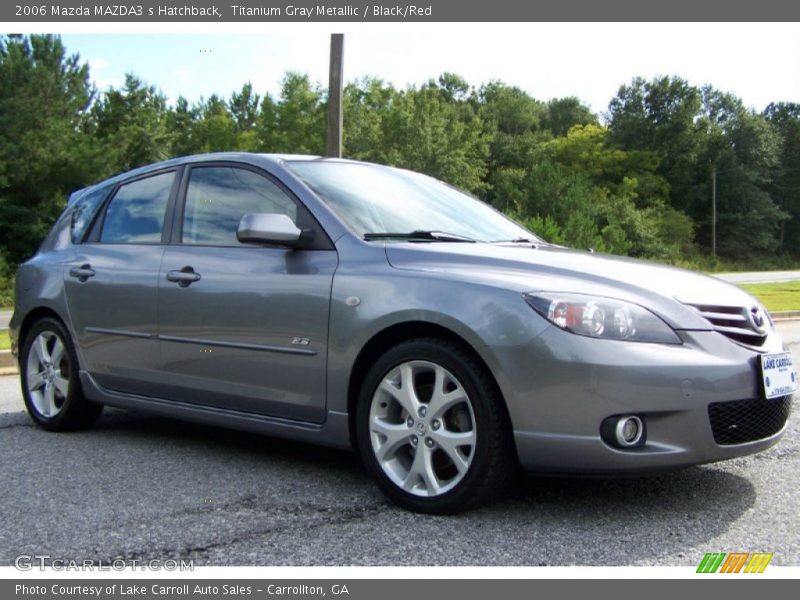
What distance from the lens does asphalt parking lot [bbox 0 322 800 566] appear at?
10.6 feet

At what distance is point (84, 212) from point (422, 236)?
2.66 m

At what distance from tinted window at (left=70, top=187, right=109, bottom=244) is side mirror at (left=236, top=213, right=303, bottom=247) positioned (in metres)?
1.99

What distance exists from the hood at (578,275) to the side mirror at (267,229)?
1.57ft

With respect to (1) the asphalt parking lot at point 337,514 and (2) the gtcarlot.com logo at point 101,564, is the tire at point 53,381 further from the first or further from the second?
(2) the gtcarlot.com logo at point 101,564

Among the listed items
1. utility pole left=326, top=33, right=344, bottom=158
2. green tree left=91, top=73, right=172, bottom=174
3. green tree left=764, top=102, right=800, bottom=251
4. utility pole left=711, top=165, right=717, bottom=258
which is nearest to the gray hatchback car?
utility pole left=326, top=33, right=344, bottom=158

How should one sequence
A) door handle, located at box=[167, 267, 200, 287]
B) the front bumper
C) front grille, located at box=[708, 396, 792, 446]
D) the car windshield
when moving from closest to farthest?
the front bumper
front grille, located at box=[708, 396, 792, 446]
the car windshield
door handle, located at box=[167, 267, 200, 287]

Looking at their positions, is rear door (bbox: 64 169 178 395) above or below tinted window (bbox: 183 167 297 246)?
below

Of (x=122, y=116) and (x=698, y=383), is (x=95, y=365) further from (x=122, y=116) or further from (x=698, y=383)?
(x=122, y=116)

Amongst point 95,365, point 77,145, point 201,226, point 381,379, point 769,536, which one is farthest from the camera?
point 77,145

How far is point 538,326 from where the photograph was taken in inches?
134

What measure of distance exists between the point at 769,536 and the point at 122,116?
39714 millimetres

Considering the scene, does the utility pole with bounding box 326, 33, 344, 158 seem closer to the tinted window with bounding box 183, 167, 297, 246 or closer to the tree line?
the tinted window with bounding box 183, 167, 297, 246
